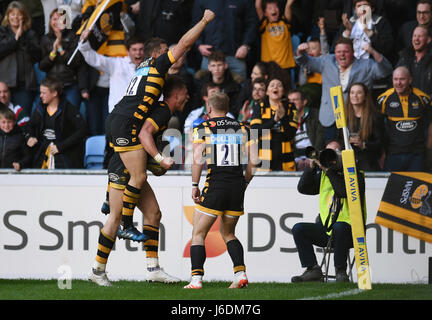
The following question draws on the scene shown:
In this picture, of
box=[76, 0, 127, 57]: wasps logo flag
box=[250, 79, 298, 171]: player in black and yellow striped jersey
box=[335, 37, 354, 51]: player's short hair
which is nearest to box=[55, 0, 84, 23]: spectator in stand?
box=[76, 0, 127, 57]: wasps logo flag

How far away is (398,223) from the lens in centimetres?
1043

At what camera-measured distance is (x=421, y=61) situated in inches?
478

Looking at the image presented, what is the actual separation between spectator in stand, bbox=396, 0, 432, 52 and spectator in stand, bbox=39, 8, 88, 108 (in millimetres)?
4907

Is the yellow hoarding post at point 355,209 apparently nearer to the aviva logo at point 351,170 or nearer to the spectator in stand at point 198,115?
the aviva logo at point 351,170

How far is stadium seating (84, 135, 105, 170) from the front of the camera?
40.1 feet

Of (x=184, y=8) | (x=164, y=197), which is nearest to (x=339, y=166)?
(x=164, y=197)

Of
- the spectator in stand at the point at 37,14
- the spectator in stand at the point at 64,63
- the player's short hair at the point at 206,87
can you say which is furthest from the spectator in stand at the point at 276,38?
the spectator in stand at the point at 37,14

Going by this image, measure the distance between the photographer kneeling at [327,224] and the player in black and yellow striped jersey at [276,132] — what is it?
4.52 feet

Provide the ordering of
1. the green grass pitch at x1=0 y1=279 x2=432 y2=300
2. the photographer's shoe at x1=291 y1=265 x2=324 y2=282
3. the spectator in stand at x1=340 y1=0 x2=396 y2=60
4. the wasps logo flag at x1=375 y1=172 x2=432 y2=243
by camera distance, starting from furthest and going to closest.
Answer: the spectator in stand at x1=340 y1=0 x2=396 y2=60 → the wasps logo flag at x1=375 y1=172 x2=432 y2=243 → the photographer's shoe at x1=291 y1=265 x2=324 y2=282 → the green grass pitch at x1=0 y1=279 x2=432 y2=300

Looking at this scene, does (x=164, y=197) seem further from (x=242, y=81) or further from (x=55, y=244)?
(x=242, y=81)

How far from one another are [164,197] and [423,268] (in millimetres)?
3360

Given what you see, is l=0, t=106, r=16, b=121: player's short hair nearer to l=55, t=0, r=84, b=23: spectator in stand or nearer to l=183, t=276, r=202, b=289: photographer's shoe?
l=55, t=0, r=84, b=23: spectator in stand

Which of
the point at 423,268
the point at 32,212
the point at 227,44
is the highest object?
the point at 227,44

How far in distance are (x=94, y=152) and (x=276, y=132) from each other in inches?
111
